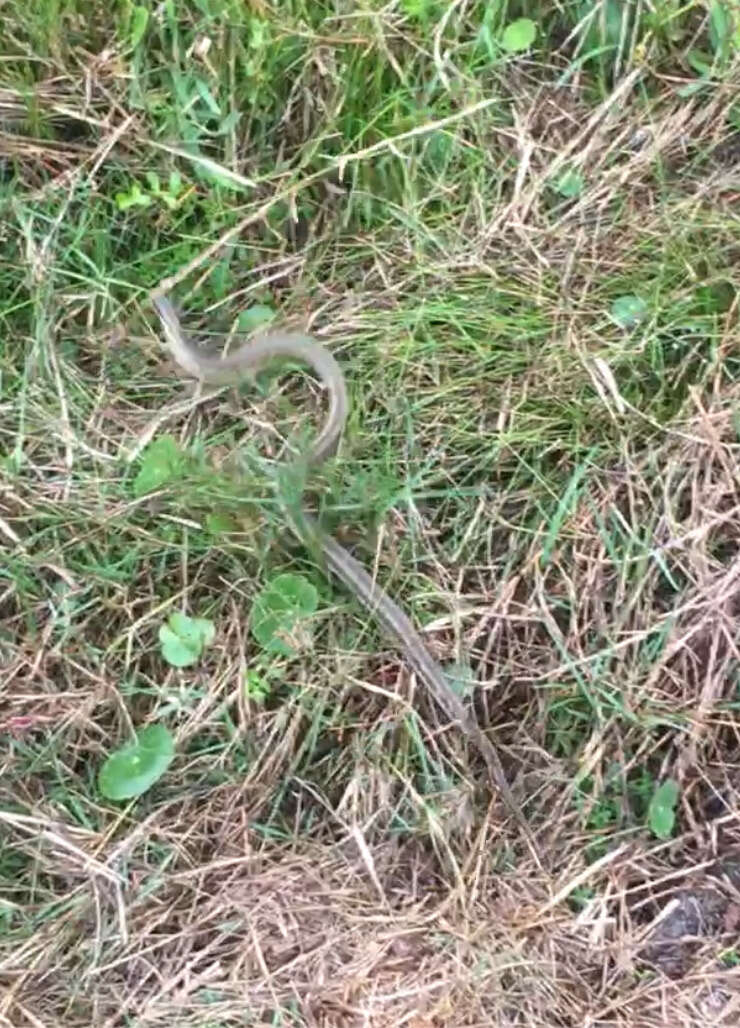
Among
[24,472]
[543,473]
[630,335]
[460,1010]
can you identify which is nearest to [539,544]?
[543,473]

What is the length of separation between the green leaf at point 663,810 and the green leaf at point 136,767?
74 cm

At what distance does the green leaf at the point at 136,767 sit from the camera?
2.09 m

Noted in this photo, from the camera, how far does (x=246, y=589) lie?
2.20m

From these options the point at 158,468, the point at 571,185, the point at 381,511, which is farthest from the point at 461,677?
the point at 571,185

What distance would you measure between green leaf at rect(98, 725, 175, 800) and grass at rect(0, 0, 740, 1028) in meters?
0.03

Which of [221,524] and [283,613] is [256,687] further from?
[221,524]

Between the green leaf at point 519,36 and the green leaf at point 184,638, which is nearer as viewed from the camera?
the green leaf at point 184,638

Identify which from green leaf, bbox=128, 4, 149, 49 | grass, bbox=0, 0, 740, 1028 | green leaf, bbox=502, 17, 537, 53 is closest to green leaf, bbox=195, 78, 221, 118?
grass, bbox=0, 0, 740, 1028

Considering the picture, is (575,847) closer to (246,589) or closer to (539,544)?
(539,544)

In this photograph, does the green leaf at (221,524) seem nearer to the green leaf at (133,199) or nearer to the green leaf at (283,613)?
the green leaf at (283,613)

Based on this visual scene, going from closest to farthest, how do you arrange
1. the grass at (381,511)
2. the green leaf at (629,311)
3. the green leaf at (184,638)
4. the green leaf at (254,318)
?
the grass at (381,511) → the green leaf at (184,638) → the green leaf at (629,311) → the green leaf at (254,318)

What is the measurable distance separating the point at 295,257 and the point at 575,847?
1102mm

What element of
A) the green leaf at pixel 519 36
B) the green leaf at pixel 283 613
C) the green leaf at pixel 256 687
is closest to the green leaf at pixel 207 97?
the green leaf at pixel 519 36

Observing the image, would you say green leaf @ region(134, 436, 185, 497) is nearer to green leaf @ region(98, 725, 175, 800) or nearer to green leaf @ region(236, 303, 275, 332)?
green leaf @ region(236, 303, 275, 332)
